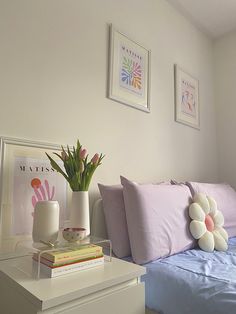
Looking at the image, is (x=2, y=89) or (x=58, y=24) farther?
(x=58, y=24)

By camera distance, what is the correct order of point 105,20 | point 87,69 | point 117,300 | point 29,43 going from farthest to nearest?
point 105,20 < point 87,69 < point 29,43 < point 117,300

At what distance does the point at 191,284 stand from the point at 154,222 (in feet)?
1.18

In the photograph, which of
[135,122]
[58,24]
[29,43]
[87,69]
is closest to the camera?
[29,43]

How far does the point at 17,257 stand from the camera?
119 cm

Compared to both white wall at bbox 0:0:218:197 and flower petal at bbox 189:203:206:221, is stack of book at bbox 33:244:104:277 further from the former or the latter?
flower petal at bbox 189:203:206:221

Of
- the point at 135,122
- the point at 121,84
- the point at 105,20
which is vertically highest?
the point at 105,20

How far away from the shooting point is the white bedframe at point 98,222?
1459 mm

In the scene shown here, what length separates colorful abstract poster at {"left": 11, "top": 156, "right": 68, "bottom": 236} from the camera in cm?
121

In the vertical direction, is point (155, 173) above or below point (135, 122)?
below

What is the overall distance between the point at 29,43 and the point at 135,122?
2.80 ft

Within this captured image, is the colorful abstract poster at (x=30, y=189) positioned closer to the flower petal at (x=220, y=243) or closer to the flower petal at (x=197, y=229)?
the flower petal at (x=197, y=229)

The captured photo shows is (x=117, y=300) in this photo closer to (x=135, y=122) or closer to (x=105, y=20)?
(x=135, y=122)

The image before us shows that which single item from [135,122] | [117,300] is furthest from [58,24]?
[117,300]

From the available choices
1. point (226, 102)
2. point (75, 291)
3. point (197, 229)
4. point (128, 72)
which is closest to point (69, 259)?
point (75, 291)
